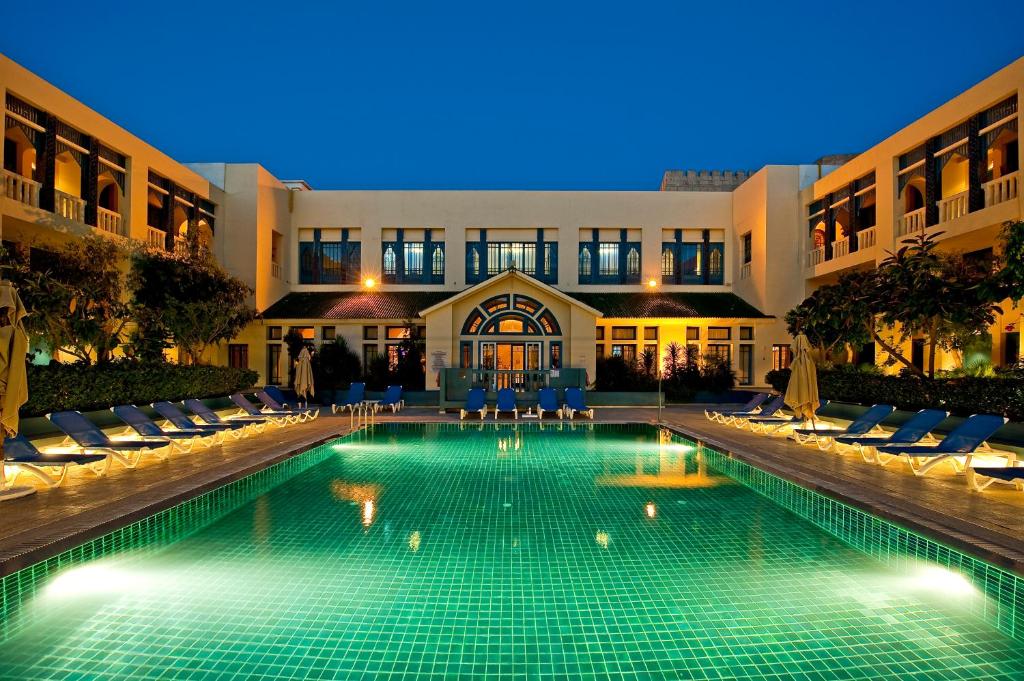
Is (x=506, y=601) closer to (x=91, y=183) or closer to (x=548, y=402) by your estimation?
(x=548, y=402)

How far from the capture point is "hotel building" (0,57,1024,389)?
17.6 m

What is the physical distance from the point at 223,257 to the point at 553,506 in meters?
22.2

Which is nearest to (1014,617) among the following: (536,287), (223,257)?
(536,287)

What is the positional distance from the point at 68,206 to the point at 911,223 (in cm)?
2484

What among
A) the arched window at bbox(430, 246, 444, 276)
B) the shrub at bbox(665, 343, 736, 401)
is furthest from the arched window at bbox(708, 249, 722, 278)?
the arched window at bbox(430, 246, 444, 276)

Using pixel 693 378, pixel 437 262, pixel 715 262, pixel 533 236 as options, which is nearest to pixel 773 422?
pixel 693 378

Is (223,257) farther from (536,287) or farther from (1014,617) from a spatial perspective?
(1014,617)

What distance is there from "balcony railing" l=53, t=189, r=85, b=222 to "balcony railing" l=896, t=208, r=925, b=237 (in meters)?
24.4

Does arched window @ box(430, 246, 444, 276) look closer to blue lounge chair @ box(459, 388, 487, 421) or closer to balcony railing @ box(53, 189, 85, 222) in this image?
blue lounge chair @ box(459, 388, 487, 421)

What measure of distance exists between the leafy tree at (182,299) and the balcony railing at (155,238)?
1.37 m

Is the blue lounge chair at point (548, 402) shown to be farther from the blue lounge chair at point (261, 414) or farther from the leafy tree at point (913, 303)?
the leafy tree at point (913, 303)

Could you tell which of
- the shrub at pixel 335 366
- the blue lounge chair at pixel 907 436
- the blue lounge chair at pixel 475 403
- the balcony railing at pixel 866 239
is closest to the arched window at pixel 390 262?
the shrub at pixel 335 366

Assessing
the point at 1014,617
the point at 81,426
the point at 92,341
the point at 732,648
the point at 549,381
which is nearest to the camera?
the point at 732,648

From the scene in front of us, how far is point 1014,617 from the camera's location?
16.8ft
